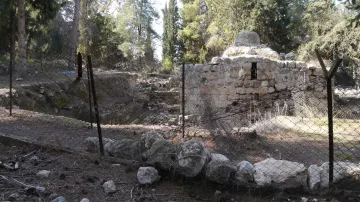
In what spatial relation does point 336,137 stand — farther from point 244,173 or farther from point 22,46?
point 22,46

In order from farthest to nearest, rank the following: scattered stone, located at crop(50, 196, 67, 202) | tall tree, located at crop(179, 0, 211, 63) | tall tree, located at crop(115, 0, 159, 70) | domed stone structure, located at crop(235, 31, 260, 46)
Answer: tall tree, located at crop(179, 0, 211, 63) < tall tree, located at crop(115, 0, 159, 70) < domed stone structure, located at crop(235, 31, 260, 46) < scattered stone, located at crop(50, 196, 67, 202)

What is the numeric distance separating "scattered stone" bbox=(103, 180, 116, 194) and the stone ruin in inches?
236

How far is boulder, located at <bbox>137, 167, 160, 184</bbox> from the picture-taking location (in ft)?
13.3

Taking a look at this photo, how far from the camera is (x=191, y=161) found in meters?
4.04

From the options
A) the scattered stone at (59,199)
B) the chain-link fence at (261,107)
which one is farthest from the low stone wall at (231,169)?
the chain-link fence at (261,107)

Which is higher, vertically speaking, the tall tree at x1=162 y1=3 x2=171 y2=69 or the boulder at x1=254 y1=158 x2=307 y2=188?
the tall tree at x1=162 y1=3 x2=171 y2=69

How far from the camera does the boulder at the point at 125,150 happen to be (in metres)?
4.64

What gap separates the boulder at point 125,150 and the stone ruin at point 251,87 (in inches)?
208

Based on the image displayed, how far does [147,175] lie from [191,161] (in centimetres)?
53

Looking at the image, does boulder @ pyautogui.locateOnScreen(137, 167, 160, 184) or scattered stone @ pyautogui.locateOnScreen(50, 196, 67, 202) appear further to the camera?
boulder @ pyautogui.locateOnScreen(137, 167, 160, 184)

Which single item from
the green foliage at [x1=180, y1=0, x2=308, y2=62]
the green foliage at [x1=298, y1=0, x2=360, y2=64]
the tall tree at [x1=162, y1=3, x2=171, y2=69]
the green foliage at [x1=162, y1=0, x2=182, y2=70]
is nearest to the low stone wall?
the green foliage at [x1=298, y1=0, x2=360, y2=64]

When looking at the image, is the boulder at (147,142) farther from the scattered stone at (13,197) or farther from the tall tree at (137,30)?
the tall tree at (137,30)

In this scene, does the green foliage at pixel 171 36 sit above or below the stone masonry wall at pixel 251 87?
above

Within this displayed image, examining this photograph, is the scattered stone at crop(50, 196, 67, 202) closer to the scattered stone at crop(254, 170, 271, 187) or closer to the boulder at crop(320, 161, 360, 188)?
the scattered stone at crop(254, 170, 271, 187)
